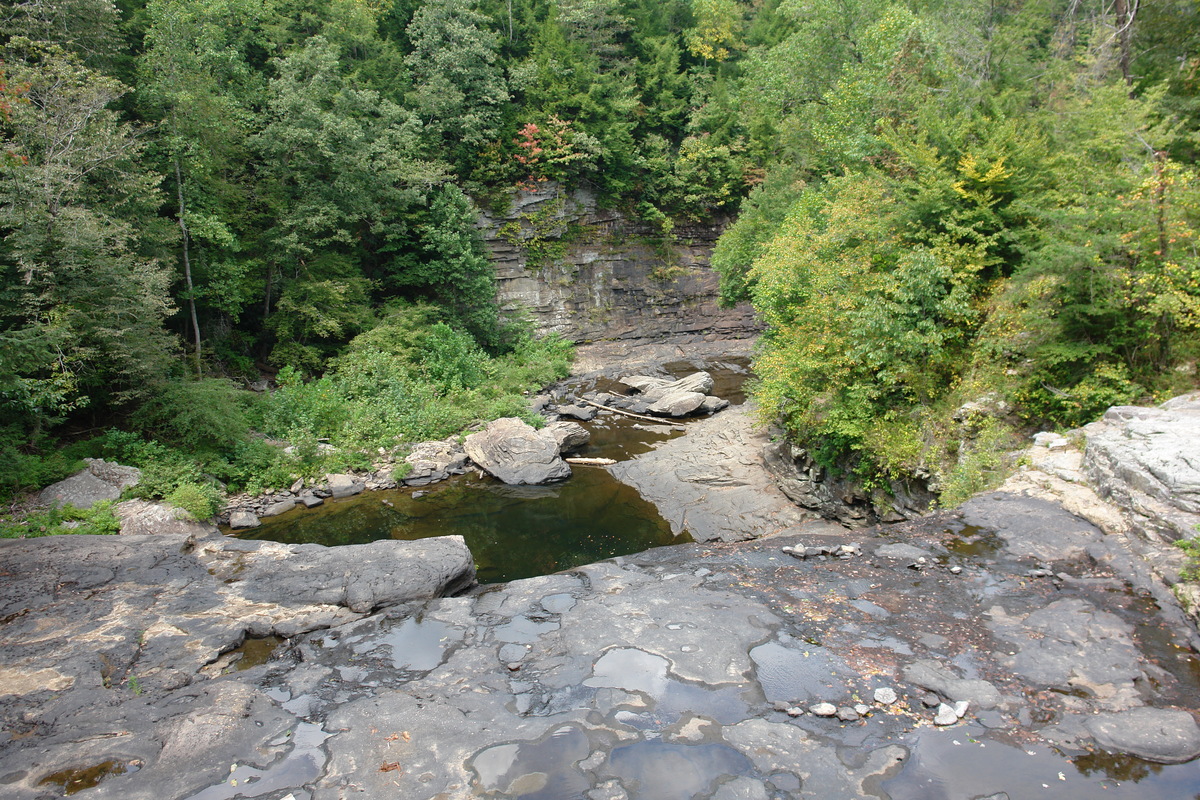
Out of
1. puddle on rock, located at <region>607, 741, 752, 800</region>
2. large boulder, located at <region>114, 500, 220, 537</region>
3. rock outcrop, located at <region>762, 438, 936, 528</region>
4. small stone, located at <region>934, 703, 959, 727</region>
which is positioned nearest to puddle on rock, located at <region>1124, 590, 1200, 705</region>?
small stone, located at <region>934, 703, 959, 727</region>

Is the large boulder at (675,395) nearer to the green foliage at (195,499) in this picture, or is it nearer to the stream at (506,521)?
the stream at (506,521)

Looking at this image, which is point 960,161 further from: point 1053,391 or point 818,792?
point 818,792

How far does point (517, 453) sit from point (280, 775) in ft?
39.8

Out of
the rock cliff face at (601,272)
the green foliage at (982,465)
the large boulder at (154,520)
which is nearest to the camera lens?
the green foliage at (982,465)

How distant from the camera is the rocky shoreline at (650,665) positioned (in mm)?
4207

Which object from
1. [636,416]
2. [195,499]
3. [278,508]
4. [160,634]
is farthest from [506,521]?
[636,416]

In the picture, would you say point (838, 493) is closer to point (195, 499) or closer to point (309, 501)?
point (309, 501)

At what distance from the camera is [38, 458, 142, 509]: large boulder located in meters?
11.8

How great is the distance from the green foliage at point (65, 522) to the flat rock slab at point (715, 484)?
10.9 metres

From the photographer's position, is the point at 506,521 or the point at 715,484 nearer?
the point at 506,521

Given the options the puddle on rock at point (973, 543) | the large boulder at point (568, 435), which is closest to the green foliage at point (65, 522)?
the large boulder at point (568, 435)

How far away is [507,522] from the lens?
1357cm

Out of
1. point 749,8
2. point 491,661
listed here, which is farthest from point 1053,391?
point 749,8

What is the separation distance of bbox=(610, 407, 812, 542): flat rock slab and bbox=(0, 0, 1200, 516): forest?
156 cm
